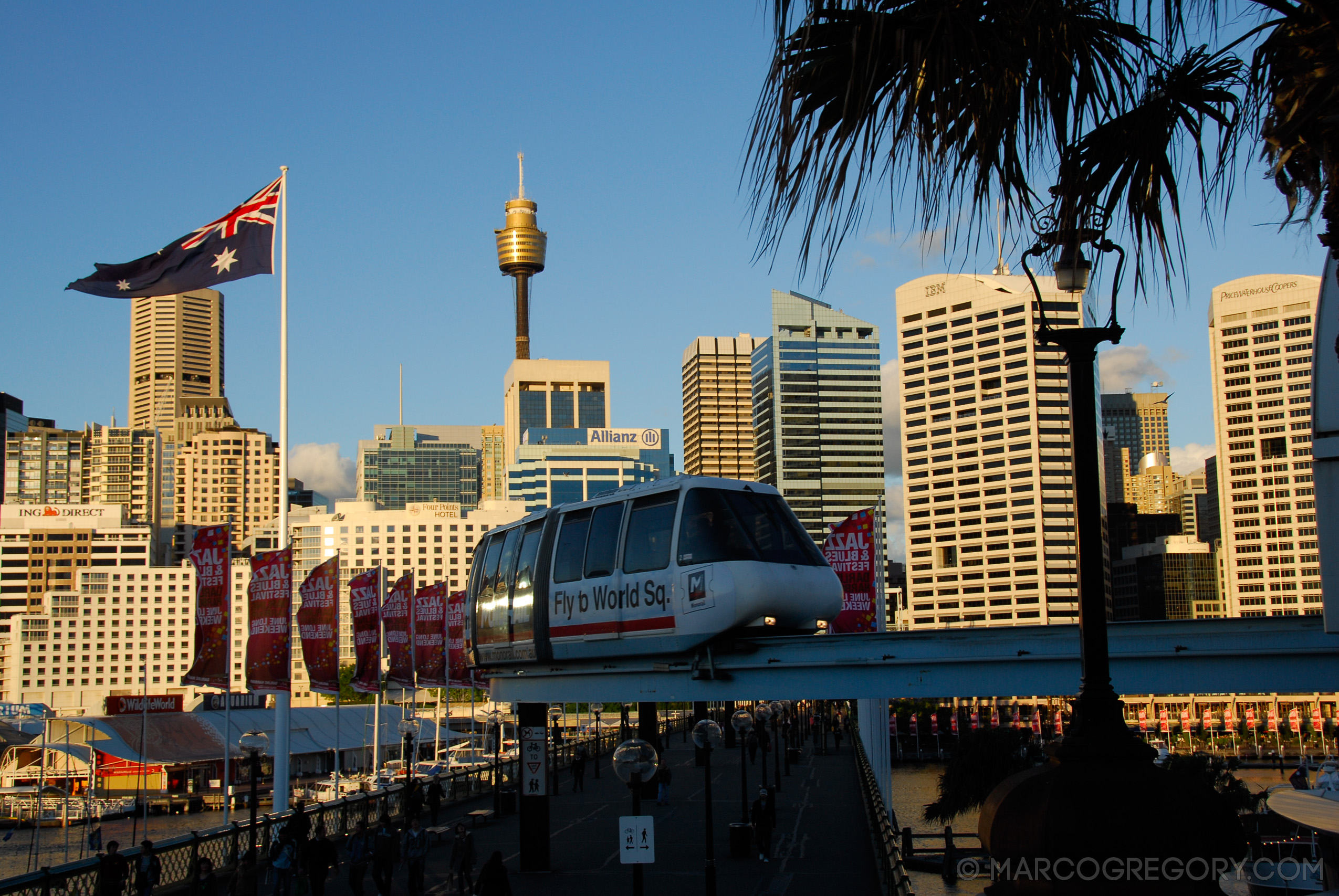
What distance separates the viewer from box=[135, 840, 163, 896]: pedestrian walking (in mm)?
20078

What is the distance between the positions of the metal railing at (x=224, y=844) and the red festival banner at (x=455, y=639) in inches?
199

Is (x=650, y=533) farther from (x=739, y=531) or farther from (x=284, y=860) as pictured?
(x=284, y=860)

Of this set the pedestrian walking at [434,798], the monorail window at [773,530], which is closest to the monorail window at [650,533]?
the monorail window at [773,530]

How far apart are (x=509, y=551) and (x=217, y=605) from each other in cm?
1670

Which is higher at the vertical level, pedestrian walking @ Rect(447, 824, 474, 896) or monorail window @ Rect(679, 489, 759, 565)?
monorail window @ Rect(679, 489, 759, 565)

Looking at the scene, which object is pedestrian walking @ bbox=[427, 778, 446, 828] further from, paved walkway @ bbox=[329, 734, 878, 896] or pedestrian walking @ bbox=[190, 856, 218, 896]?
pedestrian walking @ bbox=[190, 856, 218, 896]

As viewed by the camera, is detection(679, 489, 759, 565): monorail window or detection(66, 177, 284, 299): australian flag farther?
detection(66, 177, 284, 299): australian flag

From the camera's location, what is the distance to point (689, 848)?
3056 centimetres

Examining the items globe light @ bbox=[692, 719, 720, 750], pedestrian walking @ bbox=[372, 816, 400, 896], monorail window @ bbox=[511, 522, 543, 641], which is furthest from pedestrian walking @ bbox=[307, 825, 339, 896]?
globe light @ bbox=[692, 719, 720, 750]

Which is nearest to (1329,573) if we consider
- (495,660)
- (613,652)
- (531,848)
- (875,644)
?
(875,644)

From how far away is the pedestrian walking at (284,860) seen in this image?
74.1ft

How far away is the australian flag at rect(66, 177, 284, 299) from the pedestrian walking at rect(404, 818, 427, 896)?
15.4 m

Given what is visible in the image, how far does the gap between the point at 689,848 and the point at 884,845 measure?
10.1 m

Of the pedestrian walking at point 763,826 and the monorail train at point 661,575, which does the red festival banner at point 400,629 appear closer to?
the pedestrian walking at point 763,826
